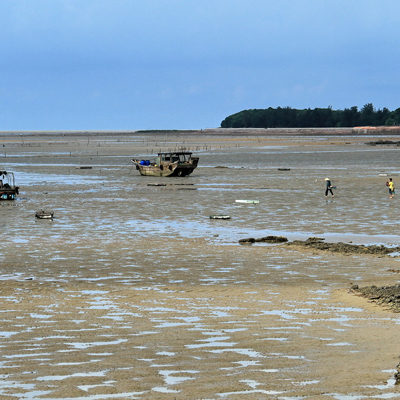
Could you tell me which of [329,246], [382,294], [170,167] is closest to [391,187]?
[329,246]

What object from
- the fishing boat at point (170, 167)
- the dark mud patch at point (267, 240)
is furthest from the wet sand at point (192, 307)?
the fishing boat at point (170, 167)

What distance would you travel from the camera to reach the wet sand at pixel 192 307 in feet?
28.3

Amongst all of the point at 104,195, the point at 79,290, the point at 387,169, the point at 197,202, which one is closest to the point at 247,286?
the point at 79,290

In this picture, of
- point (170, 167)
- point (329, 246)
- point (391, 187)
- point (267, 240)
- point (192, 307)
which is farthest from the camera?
point (170, 167)

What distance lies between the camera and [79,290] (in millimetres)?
14852

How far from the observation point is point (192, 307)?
1296 cm

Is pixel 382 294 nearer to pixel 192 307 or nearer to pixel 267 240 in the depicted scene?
pixel 192 307

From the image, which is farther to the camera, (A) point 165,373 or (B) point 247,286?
(B) point 247,286

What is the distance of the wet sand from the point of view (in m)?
8.62

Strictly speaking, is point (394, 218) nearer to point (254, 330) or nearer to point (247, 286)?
point (247, 286)

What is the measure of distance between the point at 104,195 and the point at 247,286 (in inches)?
973

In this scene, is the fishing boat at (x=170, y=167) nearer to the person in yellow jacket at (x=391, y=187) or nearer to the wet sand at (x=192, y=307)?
the person in yellow jacket at (x=391, y=187)

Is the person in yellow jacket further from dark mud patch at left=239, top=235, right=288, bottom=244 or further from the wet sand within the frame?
dark mud patch at left=239, top=235, right=288, bottom=244

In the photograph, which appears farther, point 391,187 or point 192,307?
point 391,187
